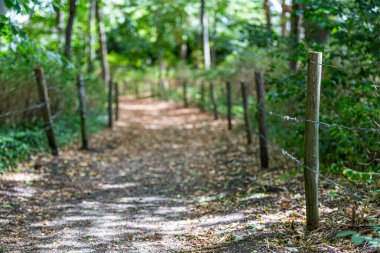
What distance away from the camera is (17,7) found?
5.12 metres

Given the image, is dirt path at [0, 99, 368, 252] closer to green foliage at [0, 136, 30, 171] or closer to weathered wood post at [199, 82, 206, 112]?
green foliage at [0, 136, 30, 171]

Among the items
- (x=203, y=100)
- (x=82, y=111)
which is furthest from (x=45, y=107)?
(x=203, y=100)

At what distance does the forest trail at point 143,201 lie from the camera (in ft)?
14.2

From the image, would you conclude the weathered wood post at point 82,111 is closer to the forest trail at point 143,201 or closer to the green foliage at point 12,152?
the forest trail at point 143,201

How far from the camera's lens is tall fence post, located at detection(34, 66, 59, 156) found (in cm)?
827

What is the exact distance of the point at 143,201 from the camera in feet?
20.2

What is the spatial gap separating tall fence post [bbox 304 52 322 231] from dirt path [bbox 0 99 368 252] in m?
0.42

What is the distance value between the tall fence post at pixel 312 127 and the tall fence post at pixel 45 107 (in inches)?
232

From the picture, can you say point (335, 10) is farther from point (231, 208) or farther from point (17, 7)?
point (17, 7)

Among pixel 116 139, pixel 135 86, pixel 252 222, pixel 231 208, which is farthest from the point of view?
pixel 135 86

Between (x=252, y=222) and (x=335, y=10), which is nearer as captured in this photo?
(x=252, y=222)

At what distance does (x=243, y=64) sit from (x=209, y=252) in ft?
39.3

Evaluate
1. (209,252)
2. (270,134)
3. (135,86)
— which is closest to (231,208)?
(209,252)

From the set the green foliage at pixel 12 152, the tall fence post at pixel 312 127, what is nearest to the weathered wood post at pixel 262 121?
the tall fence post at pixel 312 127
